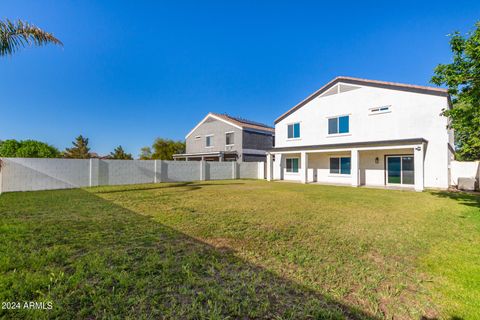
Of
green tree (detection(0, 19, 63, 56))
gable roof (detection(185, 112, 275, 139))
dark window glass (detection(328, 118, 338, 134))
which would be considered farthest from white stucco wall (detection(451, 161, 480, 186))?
green tree (detection(0, 19, 63, 56))

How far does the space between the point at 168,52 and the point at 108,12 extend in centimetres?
638

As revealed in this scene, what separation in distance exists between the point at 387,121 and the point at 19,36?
61.3 ft

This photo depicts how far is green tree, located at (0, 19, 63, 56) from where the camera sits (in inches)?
247

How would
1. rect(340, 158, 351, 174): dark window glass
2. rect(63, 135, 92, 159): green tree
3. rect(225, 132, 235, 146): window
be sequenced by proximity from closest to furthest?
rect(340, 158, 351, 174): dark window glass < rect(225, 132, 235, 146): window < rect(63, 135, 92, 159): green tree

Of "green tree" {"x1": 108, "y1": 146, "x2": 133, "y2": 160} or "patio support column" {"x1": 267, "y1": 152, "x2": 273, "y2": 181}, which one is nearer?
"patio support column" {"x1": 267, "y1": 152, "x2": 273, "y2": 181}

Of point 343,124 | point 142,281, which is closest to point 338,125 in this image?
point 343,124

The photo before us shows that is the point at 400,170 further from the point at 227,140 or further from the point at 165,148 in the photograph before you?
the point at 165,148

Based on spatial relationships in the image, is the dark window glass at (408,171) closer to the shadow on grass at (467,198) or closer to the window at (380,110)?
the shadow on grass at (467,198)

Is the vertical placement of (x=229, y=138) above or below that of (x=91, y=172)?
above

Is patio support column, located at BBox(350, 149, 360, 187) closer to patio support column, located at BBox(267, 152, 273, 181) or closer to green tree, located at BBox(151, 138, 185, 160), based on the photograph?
patio support column, located at BBox(267, 152, 273, 181)

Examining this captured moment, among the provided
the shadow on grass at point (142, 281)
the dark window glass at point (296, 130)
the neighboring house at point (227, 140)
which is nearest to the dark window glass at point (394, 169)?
the dark window glass at point (296, 130)

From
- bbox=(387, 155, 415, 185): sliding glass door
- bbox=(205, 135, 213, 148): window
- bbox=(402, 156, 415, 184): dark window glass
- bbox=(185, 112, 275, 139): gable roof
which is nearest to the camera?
bbox=(402, 156, 415, 184): dark window glass

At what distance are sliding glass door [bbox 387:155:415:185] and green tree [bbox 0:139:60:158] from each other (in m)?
A: 27.1

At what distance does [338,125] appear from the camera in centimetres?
1612
